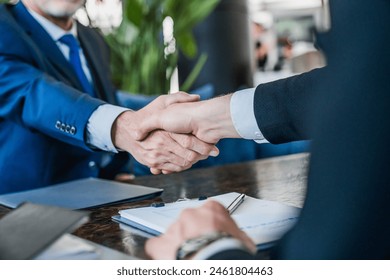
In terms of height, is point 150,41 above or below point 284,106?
above

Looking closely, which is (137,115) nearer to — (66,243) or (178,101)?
(178,101)

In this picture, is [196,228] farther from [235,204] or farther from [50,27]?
[50,27]

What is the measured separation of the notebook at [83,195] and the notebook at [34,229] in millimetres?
351

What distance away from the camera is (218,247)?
1.94 ft

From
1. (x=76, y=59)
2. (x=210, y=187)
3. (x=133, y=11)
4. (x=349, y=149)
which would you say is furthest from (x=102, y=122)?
(x=133, y=11)

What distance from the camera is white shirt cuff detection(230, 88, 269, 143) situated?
44.4 inches

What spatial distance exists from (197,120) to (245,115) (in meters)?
0.18

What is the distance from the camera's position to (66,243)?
729 mm

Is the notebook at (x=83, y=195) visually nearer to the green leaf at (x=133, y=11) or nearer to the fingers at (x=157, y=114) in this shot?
the fingers at (x=157, y=114)

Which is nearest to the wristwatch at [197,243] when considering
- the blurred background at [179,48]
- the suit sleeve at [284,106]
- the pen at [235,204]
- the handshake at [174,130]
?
the pen at [235,204]

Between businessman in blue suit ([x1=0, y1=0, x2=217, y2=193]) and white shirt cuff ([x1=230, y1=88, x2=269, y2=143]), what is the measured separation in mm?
191

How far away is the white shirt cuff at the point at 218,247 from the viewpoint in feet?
1.94

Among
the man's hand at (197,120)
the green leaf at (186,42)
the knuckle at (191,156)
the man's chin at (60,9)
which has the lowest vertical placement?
the knuckle at (191,156)

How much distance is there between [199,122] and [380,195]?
77cm
